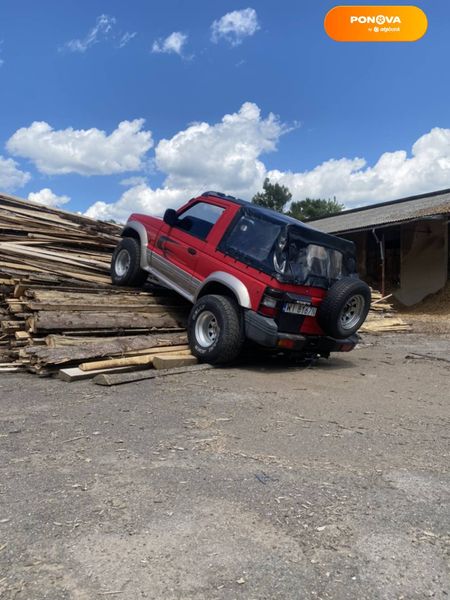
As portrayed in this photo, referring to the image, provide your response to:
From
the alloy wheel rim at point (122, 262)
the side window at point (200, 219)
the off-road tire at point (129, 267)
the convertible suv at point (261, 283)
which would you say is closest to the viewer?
the convertible suv at point (261, 283)

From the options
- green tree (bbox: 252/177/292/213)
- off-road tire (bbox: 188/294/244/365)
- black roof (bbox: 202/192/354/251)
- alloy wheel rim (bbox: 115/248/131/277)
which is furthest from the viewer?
green tree (bbox: 252/177/292/213)

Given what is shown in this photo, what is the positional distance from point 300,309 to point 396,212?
591 inches

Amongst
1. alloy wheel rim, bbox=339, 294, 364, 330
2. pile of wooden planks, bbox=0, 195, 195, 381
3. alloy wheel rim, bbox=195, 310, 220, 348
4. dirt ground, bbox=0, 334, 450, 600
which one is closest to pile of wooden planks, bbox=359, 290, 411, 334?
alloy wheel rim, bbox=339, 294, 364, 330

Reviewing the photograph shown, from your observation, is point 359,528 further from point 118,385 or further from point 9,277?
point 9,277

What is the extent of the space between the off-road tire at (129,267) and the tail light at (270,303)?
310cm

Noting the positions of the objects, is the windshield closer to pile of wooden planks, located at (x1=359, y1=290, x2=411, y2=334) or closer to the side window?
the side window

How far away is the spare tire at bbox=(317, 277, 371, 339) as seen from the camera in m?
7.21

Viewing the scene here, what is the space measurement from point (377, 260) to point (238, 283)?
15.5 m

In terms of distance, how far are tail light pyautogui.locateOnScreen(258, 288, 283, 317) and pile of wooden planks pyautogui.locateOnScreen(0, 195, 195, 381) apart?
1.44 m

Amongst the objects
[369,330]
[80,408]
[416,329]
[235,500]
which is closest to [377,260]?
[416,329]

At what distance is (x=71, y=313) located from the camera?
7.65 m

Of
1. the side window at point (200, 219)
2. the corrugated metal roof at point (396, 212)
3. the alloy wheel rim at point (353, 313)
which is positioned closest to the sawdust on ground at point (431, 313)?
the corrugated metal roof at point (396, 212)

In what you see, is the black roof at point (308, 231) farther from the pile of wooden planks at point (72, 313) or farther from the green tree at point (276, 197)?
the green tree at point (276, 197)

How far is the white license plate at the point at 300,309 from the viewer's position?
7.07 meters
